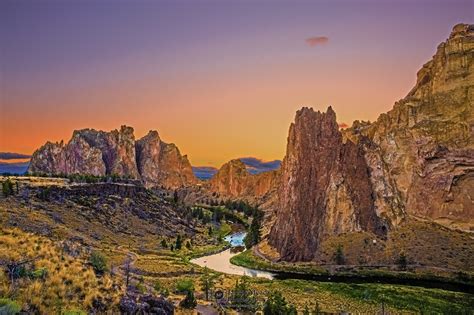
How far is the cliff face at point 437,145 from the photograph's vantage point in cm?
14762

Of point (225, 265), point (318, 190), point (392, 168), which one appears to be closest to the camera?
point (225, 265)

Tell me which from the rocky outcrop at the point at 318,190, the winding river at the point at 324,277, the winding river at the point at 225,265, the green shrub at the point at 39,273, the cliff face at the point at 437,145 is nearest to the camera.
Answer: the green shrub at the point at 39,273

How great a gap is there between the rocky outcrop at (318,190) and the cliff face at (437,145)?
8.48 metres

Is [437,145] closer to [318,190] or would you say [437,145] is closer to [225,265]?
[318,190]

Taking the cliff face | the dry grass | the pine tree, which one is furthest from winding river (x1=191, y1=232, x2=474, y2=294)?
the dry grass

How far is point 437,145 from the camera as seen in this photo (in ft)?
503

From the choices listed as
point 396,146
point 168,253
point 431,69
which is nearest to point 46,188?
point 168,253

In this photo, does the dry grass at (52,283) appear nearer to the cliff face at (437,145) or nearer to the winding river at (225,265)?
the winding river at (225,265)

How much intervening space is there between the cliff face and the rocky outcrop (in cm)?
848

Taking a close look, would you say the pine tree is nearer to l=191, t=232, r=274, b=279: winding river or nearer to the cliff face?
l=191, t=232, r=274, b=279: winding river

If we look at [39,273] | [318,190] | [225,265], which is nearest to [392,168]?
[318,190]

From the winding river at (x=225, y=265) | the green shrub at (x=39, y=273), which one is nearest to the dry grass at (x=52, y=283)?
the green shrub at (x=39, y=273)

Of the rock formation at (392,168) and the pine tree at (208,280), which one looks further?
the rock formation at (392,168)

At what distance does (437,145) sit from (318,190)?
44139 mm
